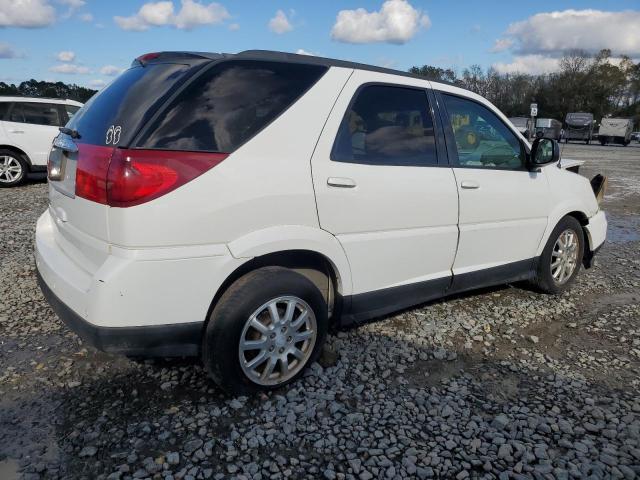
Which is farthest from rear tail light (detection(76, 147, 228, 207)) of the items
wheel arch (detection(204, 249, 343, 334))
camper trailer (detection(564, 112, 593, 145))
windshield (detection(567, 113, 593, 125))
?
windshield (detection(567, 113, 593, 125))

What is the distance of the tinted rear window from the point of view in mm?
2496

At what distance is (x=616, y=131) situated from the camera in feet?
138

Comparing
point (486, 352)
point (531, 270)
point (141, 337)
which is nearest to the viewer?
point (141, 337)

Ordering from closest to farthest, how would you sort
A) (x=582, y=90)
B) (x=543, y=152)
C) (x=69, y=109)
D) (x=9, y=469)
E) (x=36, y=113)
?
1. (x=9, y=469)
2. (x=543, y=152)
3. (x=36, y=113)
4. (x=69, y=109)
5. (x=582, y=90)

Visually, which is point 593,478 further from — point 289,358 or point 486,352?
point 289,358

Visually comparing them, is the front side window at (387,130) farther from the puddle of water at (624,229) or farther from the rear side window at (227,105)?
the puddle of water at (624,229)

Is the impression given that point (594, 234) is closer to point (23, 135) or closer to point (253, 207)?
point (253, 207)

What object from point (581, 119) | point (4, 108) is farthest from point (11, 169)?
point (581, 119)

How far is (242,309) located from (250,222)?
45cm

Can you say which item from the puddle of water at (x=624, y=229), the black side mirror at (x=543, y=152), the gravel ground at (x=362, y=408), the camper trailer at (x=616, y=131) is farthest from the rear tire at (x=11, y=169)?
the camper trailer at (x=616, y=131)

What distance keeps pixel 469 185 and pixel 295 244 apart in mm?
1527

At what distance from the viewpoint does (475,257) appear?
3.87 meters

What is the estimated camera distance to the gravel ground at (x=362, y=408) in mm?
2381

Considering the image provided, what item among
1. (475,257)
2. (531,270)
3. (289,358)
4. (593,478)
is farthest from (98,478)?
(531,270)
